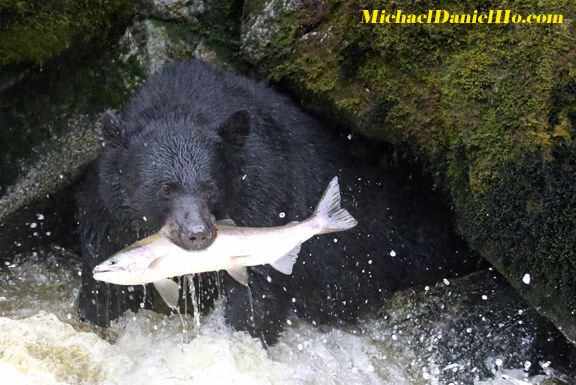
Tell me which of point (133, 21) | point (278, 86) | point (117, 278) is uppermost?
point (133, 21)

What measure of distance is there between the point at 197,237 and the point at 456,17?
2.50m

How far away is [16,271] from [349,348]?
2.91 m

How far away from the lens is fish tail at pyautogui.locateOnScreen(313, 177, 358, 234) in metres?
4.71

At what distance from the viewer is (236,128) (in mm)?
5434

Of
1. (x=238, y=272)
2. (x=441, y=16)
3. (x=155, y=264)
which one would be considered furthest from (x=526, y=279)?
(x=155, y=264)

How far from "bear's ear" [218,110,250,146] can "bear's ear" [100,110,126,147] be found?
67cm

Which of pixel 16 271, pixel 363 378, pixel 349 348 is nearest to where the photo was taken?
pixel 363 378

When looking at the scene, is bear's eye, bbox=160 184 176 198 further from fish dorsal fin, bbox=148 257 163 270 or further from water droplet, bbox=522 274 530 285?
water droplet, bbox=522 274 530 285

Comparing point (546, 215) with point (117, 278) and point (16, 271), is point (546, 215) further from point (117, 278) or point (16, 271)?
point (16, 271)

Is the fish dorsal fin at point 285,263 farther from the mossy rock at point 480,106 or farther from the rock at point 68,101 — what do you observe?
the rock at point 68,101

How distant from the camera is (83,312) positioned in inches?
257

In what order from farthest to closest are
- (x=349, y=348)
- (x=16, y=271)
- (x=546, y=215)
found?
(x=16, y=271), (x=349, y=348), (x=546, y=215)

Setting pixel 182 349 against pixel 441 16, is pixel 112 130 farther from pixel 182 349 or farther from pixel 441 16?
pixel 441 16

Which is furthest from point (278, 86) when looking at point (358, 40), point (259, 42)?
point (358, 40)
